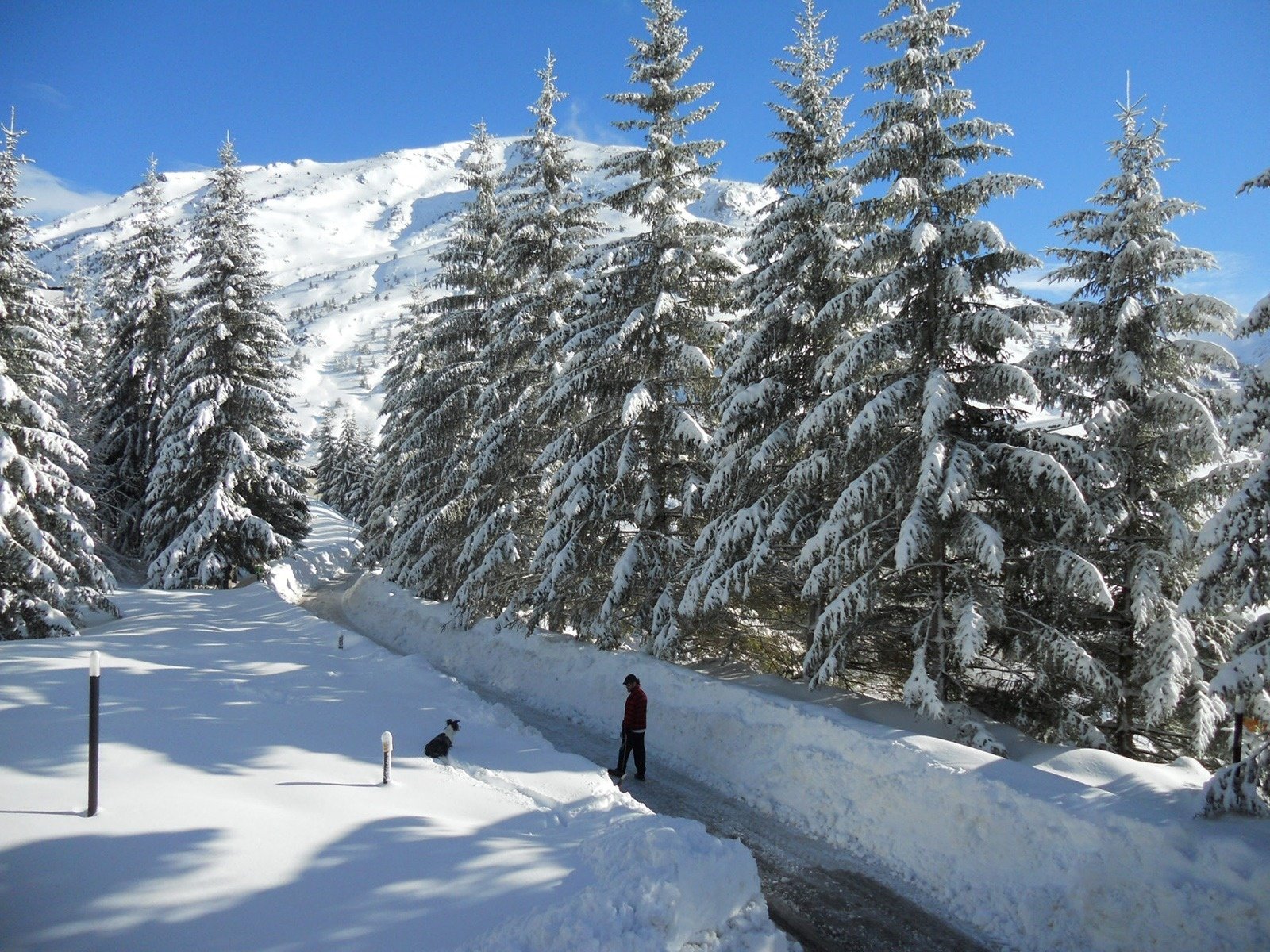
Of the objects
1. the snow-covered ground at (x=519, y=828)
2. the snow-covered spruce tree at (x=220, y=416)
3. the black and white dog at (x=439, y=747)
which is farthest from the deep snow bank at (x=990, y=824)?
the snow-covered spruce tree at (x=220, y=416)

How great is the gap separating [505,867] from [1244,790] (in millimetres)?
7115

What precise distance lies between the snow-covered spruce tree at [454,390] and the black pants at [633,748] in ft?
37.2

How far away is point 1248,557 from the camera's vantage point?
21.4ft

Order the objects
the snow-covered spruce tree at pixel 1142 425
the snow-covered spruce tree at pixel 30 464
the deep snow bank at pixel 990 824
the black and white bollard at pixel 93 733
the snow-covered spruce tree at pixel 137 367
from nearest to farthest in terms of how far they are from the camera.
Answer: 1. the black and white bollard at pixel 93 733
2. the deep snow bank at pixel 990 824
3. the snow-covered spruce tree at pixel 1142 425
4. the snow-covered spruce tree at pixel 30 464
5. the snow-covered spruce tree at pixel 137 367

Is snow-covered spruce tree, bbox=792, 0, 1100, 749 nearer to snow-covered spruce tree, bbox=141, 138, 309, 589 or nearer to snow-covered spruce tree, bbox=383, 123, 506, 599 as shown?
snow-covered spruce tree, bbox=383, 123, 506, 599

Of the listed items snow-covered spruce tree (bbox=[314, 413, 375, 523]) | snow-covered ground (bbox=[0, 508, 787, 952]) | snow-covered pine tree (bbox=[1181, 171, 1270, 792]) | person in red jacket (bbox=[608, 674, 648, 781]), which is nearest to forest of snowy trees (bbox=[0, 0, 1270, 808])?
snow-covered pine tree (bbox=[1181, 171, 1270, 792])

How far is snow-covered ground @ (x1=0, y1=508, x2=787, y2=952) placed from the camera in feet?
16.6

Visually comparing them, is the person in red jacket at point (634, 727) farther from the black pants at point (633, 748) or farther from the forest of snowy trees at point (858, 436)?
the forest of snowy trees at point (858, 436)

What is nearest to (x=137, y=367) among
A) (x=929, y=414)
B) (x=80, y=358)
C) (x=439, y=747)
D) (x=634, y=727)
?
(x=80, y=358)

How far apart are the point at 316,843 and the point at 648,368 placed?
1114cm

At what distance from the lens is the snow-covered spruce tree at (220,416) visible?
24.3 meters

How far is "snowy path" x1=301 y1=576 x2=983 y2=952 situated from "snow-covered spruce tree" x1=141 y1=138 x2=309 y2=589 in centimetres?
1977

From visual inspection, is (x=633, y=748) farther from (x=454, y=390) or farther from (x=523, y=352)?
(x=454, y=390)

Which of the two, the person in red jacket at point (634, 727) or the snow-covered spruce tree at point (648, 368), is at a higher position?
the snow-covered spruce tree at point (648, 368)
